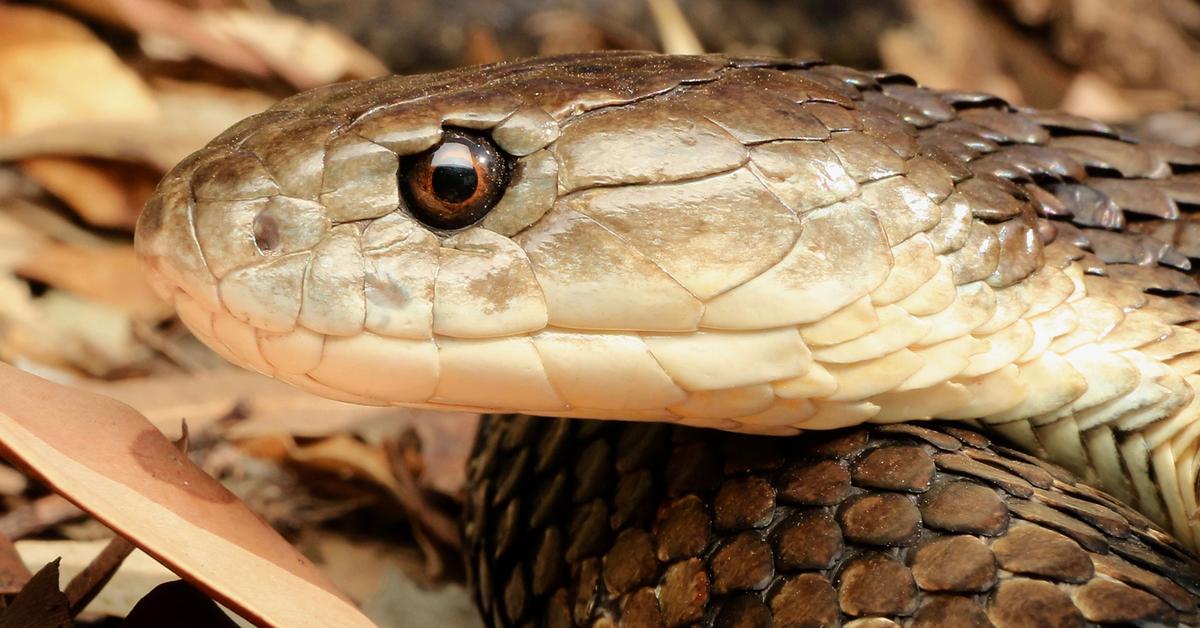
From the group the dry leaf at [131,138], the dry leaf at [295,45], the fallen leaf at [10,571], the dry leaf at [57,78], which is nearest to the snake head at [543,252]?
the fallen leaf at [10,571]

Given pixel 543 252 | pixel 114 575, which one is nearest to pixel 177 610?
pixel 114 575

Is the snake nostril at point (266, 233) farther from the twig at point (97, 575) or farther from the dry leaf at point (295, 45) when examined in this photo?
the dry leaf at point (295, 45)

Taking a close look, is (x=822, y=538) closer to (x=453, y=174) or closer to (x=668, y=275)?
(x=668, y=275)

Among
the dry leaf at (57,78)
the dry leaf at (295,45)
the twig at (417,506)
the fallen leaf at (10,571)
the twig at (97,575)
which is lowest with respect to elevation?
the twig at (417,506)

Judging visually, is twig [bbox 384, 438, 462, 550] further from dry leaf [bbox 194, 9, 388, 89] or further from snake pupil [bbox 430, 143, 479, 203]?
dry leaf [bbox 194, 9, 388, 89]

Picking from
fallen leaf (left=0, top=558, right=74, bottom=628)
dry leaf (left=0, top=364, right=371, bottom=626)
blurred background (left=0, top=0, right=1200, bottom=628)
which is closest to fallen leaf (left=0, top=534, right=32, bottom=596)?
blurred background (left=0, top=0, right=1200, bottom=628)

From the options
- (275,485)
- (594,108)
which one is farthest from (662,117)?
(275,485)

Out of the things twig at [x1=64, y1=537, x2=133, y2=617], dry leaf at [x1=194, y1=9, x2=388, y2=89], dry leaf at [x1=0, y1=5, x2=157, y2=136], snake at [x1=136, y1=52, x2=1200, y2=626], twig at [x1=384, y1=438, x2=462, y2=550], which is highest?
snake at [x1=136, y1=52, x2=1200, y2=626]
